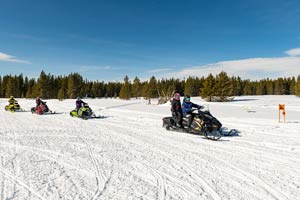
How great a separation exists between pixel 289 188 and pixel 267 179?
0.48 meters

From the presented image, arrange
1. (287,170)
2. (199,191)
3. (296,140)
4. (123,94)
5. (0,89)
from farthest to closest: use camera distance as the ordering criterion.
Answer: (0,89) < (123,94) < (296,140) < (287,170) < (199,191)

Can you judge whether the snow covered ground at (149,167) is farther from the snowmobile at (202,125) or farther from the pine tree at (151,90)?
the pine tree at (151,90)

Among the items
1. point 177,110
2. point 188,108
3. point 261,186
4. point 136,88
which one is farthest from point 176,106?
point 136,88

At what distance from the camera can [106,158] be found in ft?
19.9

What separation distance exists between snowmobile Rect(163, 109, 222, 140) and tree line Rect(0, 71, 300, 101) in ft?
105

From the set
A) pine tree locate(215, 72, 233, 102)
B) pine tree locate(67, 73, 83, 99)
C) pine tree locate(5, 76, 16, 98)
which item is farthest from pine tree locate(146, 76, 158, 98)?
pine tree locate(5, 76, 16, 98)

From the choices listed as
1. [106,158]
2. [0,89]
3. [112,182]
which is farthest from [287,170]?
[0,89]

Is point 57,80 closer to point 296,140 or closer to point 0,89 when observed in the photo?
point 0,89

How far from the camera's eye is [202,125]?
909 cm

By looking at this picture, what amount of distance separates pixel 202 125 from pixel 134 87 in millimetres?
74512

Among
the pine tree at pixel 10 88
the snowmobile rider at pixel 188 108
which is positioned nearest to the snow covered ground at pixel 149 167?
the snowmobile rider at pixel 188 108

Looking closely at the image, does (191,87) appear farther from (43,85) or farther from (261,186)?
(261,186)

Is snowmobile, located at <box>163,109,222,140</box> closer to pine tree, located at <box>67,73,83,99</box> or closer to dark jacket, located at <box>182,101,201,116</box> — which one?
dark jacket, located at <box>182,101,201,116</box>

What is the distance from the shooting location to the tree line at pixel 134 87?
1730 inches
